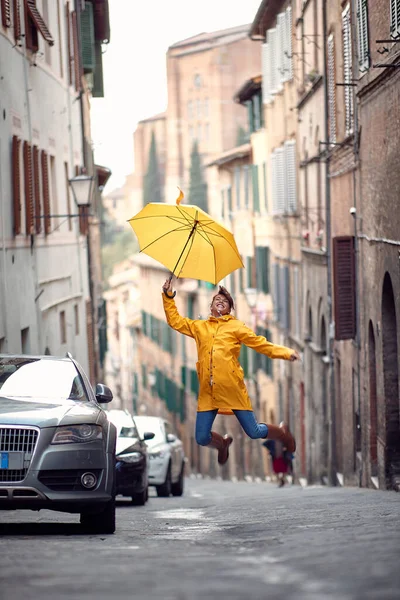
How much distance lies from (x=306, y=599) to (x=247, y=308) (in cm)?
4089

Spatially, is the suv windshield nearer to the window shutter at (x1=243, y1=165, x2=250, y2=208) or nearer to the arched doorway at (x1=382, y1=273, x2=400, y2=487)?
the arched doorway at (x1=382, y1=273, x2=400, y2=487)

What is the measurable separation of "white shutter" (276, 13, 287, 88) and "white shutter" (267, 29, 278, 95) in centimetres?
59

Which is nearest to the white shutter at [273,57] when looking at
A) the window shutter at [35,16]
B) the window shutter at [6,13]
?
the window shutter at [35,16]

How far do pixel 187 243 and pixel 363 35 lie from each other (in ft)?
23.7

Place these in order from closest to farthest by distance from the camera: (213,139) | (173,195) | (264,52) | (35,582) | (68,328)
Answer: (35,582) → (68,328) → (264,52) → (213,139) → (173,195)

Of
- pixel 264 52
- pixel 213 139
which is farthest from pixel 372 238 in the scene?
pixel 213 139

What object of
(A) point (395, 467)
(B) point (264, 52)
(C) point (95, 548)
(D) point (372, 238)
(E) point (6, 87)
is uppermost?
(B) point (264, 52)

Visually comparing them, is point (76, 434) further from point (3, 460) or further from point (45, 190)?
point (45, 190)

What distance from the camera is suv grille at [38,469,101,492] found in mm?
10305

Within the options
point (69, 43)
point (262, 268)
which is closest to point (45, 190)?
point (69, 43)

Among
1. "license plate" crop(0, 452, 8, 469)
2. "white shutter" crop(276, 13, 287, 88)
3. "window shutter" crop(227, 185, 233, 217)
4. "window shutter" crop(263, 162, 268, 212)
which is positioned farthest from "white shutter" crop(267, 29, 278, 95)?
"license plate" crop(0, 452, 8, 469)

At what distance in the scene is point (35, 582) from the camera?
6.88 m

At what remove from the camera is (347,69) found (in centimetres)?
2302

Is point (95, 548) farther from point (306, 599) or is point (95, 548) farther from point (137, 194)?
point (137, 194)
